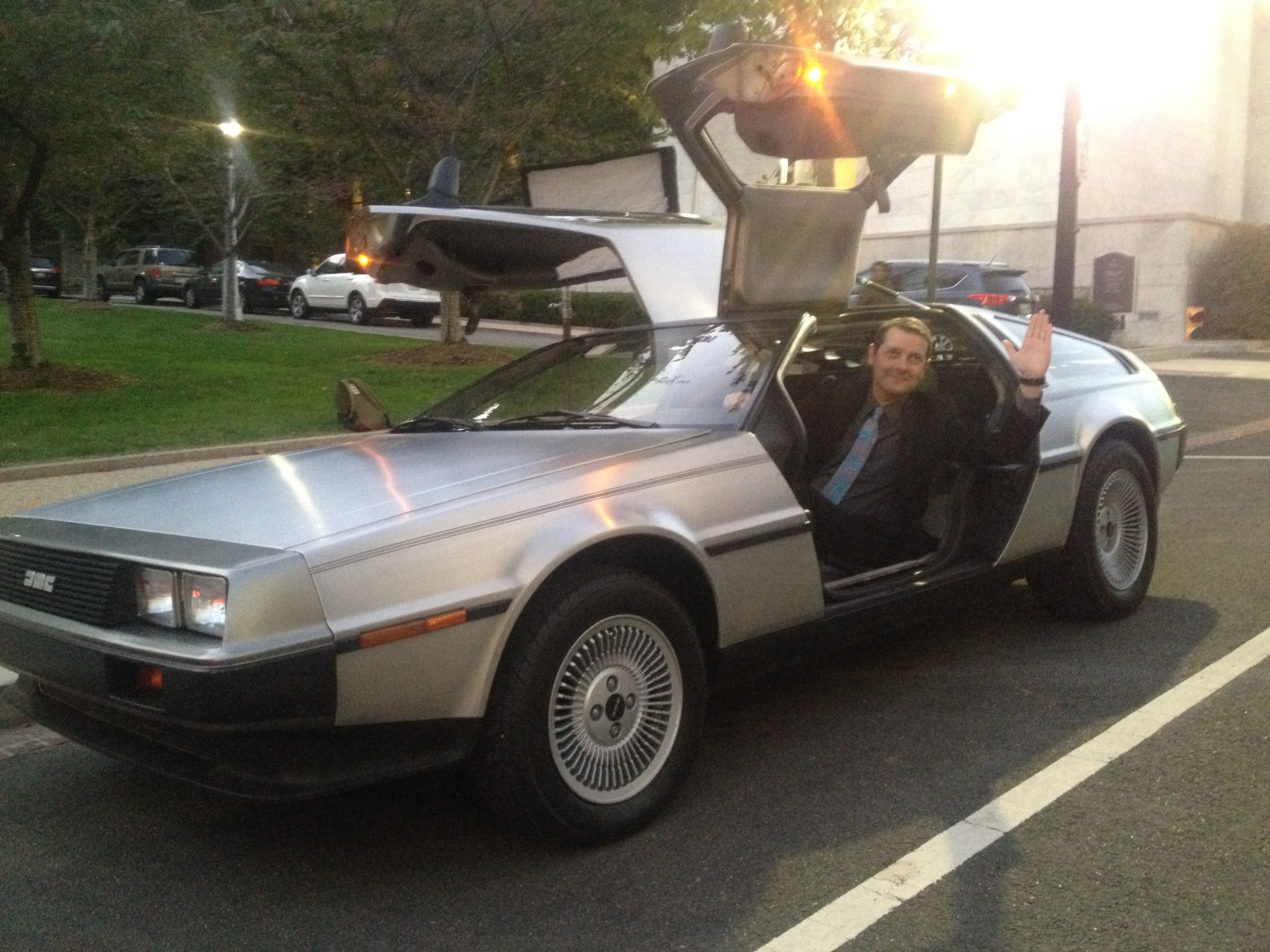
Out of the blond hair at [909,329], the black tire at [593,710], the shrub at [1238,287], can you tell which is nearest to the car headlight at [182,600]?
the black tire at [593,710]

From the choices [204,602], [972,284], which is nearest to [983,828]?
[204,602]

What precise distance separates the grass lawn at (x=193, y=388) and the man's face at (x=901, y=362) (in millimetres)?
5482

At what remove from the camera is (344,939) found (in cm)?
323

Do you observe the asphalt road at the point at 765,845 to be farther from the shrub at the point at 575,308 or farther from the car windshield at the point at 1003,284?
the shrub at the point at 575,308

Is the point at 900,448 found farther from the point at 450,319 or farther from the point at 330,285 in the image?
the point at 330,285

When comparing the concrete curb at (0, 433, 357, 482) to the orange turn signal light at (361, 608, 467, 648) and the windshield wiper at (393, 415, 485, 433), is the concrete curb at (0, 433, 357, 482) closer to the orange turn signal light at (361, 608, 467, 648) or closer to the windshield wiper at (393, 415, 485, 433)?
the windshield wiper at (393, 415, 485, 433)

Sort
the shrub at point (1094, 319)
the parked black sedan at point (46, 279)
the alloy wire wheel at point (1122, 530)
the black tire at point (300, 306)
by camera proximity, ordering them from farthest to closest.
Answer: the parked black sedan at point (46, 279) < the black tire at point (300, 306) < the shrub at point (1094, 319) < the alloy wire wheel at point (1122, 530)

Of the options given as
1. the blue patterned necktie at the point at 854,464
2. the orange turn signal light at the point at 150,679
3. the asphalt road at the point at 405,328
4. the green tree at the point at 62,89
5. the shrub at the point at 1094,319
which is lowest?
the orange turn signal light at the point at 150,679

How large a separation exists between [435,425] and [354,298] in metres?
23.8

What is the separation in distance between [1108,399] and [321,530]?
3.79 m

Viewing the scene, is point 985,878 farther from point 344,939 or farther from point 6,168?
point 6,168

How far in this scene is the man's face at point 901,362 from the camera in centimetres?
496

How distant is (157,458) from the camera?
10305mm

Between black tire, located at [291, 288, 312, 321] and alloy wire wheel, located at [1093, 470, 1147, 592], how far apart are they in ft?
Answer: 83.7
